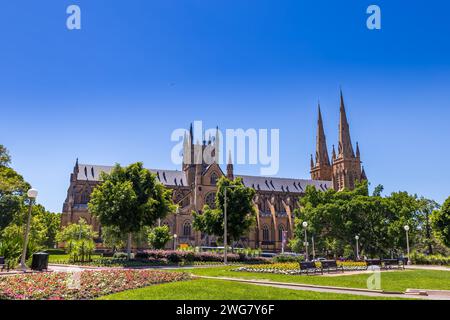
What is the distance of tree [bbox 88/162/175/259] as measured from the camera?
33500 millimetres

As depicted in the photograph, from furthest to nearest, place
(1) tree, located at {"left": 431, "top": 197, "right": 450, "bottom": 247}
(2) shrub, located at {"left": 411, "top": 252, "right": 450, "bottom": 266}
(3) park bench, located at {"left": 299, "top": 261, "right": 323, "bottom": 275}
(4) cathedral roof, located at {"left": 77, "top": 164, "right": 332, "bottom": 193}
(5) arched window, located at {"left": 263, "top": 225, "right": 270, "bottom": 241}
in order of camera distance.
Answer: (5) arched window, located at {"left": 263, "top": 225, "right": 270, "bottom": 241} → (4) cathedral roof, located at {"left": 77, "top": 164, "right": 332, "bottom": 193} → (1) tree, located at {"left": 431, "top": 197, "right": 450, "bottom": 247} → (2) shrub, located at {"left": 411, "top": 252, "right": 450, "bottom": 266} → (3) park bench, located at {"left": 299, "top": 261, "right": 323, "bottom": 275}

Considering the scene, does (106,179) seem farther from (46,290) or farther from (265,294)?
(265,294)

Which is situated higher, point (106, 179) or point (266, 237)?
point (106, 179)

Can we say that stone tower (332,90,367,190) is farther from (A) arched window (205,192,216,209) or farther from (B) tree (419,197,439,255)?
(A) arched window (205,192,216,209)

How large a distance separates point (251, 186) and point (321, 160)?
98.5 ft

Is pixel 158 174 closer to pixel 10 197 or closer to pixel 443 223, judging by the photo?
pixel 10 197

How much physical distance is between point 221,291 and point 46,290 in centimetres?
Answer: 551

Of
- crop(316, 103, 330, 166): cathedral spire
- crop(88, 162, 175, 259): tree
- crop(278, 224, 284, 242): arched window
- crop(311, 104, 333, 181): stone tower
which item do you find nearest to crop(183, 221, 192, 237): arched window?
crop(278, 224, 284, 242): arched window

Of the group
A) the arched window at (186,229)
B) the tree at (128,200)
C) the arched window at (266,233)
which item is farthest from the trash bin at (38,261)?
the arched window at (266,233)
